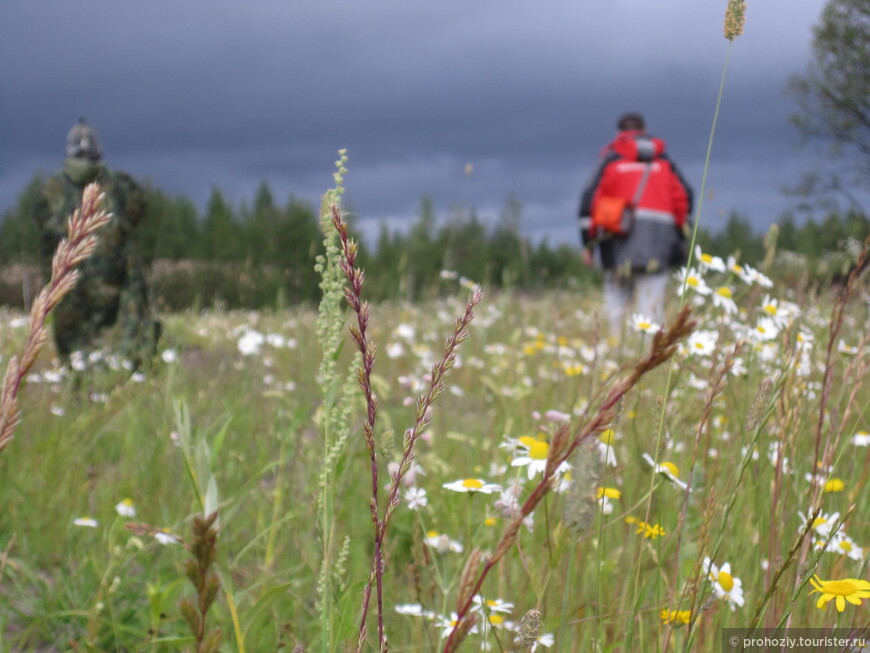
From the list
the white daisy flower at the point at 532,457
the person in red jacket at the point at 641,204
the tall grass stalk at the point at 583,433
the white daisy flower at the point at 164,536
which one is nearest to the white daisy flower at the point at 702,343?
the white daisy flower at the point at 532,457

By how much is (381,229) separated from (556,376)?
61.8 metres

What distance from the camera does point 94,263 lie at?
6.66 m

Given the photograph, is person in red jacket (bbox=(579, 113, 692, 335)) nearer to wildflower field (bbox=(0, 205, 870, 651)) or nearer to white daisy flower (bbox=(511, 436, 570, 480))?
wildflower field (bbox=(0, 205, 870, 651))

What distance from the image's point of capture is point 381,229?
65688 mm

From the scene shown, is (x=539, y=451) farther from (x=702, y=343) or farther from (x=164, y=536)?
(x=702, y=343)

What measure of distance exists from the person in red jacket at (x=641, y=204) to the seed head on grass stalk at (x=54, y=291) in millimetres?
7215

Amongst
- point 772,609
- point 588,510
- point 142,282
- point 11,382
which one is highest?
point 11,382

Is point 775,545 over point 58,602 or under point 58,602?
over

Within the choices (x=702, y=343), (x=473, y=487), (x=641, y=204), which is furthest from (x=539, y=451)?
(x=641, y=204)

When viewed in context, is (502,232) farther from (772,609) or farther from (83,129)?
(772,609)

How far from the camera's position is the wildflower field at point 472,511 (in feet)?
3.07

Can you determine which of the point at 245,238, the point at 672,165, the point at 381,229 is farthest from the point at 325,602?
the point at 381,229

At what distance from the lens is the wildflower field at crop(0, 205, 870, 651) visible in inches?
36.9

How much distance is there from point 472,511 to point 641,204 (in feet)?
21.0
